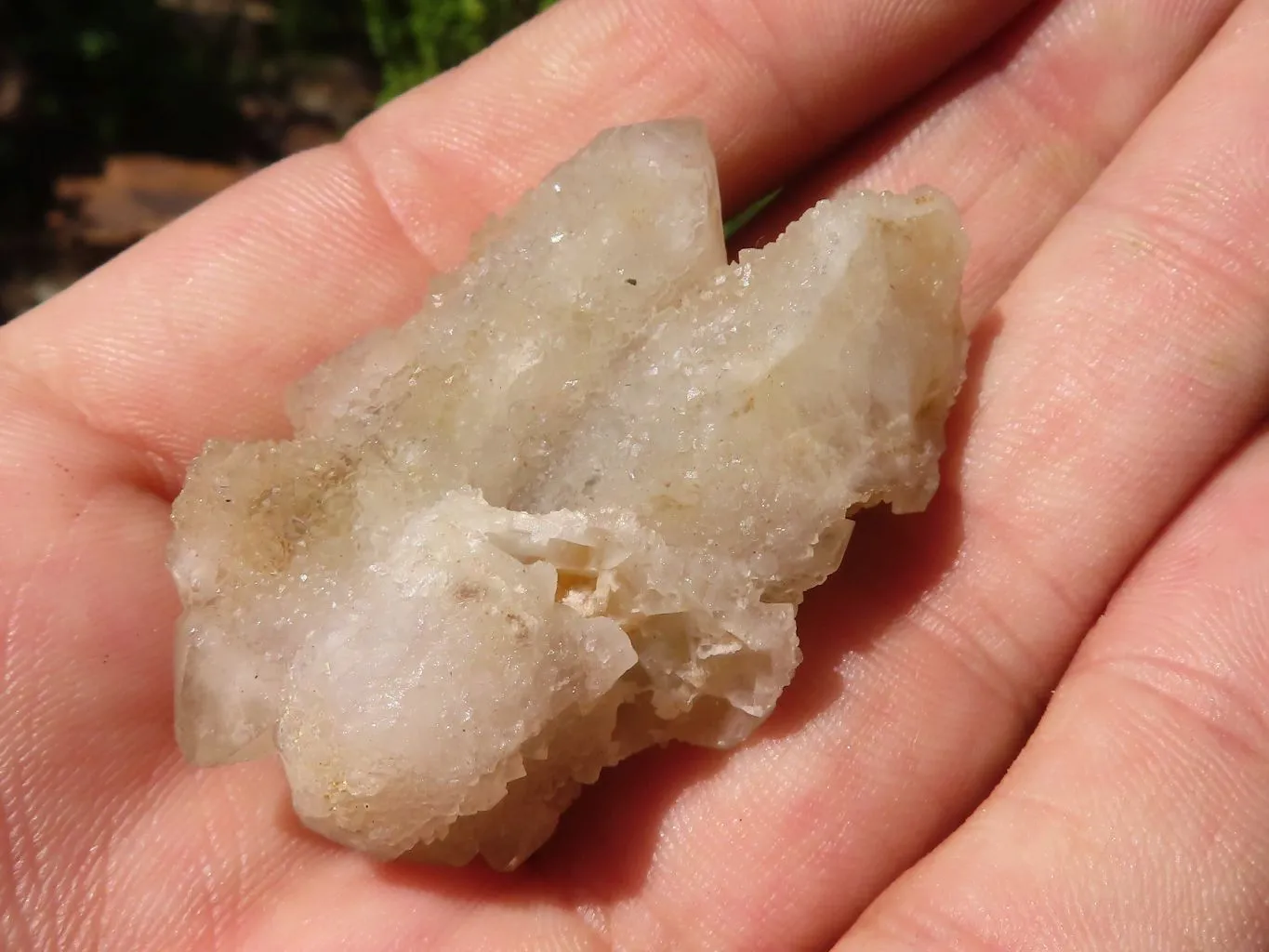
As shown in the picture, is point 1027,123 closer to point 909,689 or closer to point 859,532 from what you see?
point 859,532

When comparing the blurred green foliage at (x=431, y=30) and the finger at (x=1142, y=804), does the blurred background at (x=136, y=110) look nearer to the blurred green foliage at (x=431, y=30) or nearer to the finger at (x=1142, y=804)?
the blurred green foliage at (x=431, y=30)

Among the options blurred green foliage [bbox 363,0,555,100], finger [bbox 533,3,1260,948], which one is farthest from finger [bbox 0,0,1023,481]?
blurred green foliage [bbox 363,0,555,100]

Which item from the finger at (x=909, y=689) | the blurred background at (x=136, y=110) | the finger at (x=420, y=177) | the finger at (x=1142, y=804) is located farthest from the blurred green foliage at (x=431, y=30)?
the finger at (x=1142, y=804)

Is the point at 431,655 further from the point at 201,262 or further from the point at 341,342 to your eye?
the point at 201,262

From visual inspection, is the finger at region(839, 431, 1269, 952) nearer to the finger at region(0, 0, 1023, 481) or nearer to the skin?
the skin

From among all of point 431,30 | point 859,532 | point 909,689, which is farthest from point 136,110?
point 909,689
